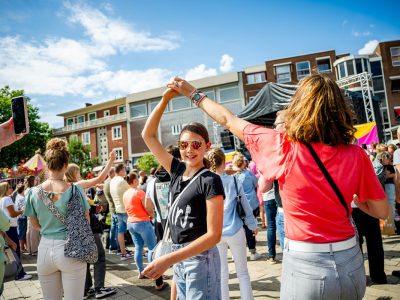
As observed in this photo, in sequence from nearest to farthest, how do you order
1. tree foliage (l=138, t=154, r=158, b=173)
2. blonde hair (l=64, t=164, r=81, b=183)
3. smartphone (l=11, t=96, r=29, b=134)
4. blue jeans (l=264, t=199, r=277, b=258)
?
smartphone (l=11, t=96, r=29, b=134)
blonde hair (l=64, t=164, r=81, b=183)
blue jeans (l=264, t=199, r=277, b=258)
tree foliage (l=138, t=154, r=158, b=173)

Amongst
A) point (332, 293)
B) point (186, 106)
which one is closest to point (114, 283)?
point (332, 293)

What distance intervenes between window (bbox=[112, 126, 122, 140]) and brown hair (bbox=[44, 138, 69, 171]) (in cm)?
3538

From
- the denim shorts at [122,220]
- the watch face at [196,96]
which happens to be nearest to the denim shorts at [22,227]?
the denim shorts at [122,220]

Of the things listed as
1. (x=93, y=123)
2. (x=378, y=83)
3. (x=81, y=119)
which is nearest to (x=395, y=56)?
(x=378, y=83)

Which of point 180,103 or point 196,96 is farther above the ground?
point 180,103

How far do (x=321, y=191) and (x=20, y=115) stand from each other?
2.60 m

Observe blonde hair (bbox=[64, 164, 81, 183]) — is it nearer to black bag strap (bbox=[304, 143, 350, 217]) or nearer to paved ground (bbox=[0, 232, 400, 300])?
paved ground (bbox=[0, 232, 400, 300])

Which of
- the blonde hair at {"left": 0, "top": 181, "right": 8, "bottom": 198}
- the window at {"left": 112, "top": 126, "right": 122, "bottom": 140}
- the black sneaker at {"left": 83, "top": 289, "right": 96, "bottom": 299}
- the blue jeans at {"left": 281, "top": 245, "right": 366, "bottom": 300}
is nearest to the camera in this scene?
the blue jeans at {"left": 281, "top": 245, "right": 366, "bottom": 300}

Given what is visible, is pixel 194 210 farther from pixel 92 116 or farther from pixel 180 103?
pixel 92 116

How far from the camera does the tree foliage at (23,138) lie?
28.7 meters

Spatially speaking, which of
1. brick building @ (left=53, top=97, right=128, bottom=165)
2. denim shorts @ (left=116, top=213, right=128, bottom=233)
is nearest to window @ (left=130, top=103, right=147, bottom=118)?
brick building @ (left=53, top=97, right=128, bottom=165)

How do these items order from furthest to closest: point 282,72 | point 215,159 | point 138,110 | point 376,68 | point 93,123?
point 93,123 → point 138,110 → point 282,72 → point 376,68 → point 215,159

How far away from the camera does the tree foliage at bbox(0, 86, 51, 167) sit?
28.7 metres

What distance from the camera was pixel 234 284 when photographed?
4453mm
